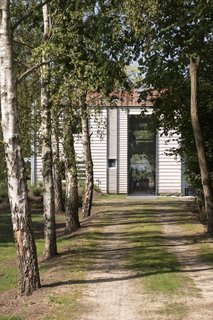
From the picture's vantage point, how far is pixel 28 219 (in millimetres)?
9852

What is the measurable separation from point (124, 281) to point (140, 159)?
36.7 meters

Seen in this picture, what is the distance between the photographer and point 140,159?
4712 cm

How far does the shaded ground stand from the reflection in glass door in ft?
90.1

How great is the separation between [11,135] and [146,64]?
10.7 ft

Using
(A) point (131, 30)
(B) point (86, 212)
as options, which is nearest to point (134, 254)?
(A) point (131, 30)

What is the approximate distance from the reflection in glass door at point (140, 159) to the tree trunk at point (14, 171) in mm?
34424

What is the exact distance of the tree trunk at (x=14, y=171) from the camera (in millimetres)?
9758

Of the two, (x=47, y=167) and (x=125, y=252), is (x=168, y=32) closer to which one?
(x=47, y=167)

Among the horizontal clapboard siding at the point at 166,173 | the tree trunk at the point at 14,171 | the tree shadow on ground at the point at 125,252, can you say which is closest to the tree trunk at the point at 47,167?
Answer: the tree shadow on ground at the point at 125,252

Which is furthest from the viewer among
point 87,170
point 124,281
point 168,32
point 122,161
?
point 122,161

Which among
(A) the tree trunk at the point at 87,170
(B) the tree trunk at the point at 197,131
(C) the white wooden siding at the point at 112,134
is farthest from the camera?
(C) the white wooden siding at the point at 112,134

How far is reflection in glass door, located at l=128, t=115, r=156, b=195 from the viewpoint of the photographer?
150ft

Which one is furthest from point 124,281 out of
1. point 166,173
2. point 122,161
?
point 166,173

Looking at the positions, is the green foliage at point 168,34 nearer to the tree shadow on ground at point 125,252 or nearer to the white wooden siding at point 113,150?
the tree shadow on ground at point 125,252
